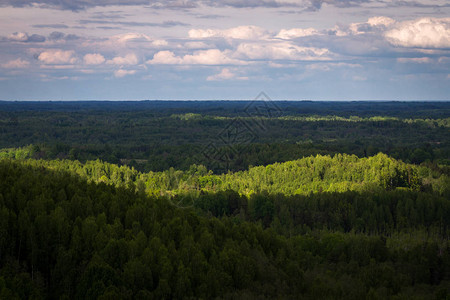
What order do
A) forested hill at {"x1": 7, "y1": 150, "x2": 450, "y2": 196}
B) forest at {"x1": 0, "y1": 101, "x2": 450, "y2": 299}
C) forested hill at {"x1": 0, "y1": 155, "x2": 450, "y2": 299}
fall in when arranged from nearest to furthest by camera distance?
forested hill at {"x1": 0, "y1": 155, "x2": 450, "y2": 299} → forest at {"x1": 0, "y1": 101, "x2": 450, "y2": 299} → forested hill at {"x1": 7, "y1": 150, "x2": 450, "y2": 196}

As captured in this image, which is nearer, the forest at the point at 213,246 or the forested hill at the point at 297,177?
the forest at the point at 213,246

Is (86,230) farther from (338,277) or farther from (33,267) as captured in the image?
(338,277)

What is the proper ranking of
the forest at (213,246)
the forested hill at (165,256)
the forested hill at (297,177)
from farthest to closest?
the forested hill at (297,177) < the forest at (213,246) < the forested hill at (165,256)

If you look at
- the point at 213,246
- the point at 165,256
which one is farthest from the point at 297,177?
the point at 165,256

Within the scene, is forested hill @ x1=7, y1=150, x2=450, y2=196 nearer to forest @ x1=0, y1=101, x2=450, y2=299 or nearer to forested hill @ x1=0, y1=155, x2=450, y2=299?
forest @ x1=0, y1=101, x2=450, y2=299

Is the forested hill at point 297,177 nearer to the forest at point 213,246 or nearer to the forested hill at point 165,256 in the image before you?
the forest at point 213,246

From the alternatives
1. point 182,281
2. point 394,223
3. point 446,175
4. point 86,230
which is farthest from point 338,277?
point 446,175

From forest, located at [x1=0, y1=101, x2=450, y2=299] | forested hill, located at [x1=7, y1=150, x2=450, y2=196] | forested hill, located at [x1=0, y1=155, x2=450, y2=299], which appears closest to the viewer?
forested hill, located at [x1=0, y1=155, x2=450, y2=299]

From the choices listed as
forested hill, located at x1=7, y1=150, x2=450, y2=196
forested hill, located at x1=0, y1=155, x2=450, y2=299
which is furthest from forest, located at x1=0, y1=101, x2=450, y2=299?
forested hill, located at x1=7, y1=150, x2=450, y2=196

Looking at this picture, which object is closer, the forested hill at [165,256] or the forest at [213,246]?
the forested hill at [165,256]

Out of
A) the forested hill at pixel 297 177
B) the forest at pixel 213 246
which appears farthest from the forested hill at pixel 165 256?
the forested hill at pixel 297 177

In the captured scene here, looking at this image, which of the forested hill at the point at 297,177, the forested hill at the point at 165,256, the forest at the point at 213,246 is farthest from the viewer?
the forested hill at the point at 297,177
